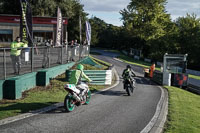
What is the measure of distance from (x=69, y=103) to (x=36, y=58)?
496cm

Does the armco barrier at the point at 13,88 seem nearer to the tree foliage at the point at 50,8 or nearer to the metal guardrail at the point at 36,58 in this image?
the metal guardrail at the point at 36,58

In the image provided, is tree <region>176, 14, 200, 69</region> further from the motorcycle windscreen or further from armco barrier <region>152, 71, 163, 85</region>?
the motorcycle windscreen

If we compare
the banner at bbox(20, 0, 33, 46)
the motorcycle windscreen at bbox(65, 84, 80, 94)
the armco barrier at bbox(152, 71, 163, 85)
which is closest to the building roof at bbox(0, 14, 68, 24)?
the armco barrier at bbox(152, 71, 163, 85)

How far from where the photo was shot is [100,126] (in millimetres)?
7121

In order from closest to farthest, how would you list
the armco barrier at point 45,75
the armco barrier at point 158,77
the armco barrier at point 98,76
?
1. the armco barrier at point 45,75
2. the armco barrier at point 98,76
3. the armco barrier at point 158,77

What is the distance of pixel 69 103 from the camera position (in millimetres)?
8469

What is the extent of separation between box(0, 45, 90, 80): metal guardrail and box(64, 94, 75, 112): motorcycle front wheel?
3166mm

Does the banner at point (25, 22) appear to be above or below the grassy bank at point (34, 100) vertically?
above

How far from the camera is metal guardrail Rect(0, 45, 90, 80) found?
984 cm

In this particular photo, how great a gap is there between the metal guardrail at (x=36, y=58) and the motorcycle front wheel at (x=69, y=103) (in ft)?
10.4

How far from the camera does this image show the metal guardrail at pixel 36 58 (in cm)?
984

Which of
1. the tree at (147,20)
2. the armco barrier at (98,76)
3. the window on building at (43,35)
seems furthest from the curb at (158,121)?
the tree at (147,20)

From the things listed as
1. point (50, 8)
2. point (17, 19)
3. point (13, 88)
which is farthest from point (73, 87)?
point (50, 8)

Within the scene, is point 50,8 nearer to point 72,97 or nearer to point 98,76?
point 98,76
